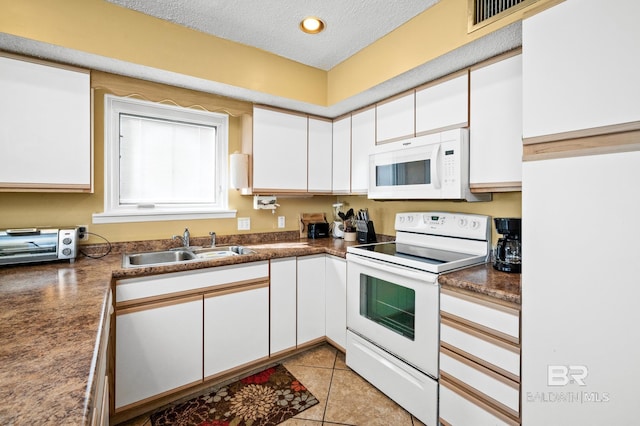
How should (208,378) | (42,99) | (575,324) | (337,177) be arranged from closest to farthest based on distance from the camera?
(575,324), (42,99), (208,378), (337,177)

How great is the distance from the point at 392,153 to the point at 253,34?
Result: 4.12 feet

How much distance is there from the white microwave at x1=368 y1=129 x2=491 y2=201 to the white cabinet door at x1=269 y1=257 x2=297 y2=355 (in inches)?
34.5

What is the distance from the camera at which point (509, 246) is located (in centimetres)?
168

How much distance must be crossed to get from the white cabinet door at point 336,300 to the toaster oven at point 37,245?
1.68 meters

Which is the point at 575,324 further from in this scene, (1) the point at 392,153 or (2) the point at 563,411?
(1) the point at 392,153

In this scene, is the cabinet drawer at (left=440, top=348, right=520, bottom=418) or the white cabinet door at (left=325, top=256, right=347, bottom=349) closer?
the cabinet drawer at (left=440, top=348, right=520, bottom=418)

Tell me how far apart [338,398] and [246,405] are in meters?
0.57

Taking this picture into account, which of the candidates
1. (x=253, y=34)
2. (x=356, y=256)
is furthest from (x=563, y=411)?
(x=253, y=34)

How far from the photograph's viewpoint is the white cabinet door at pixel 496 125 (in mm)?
1595

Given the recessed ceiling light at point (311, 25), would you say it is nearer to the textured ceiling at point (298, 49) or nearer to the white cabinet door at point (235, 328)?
the textured ceiling at point (298, 49)

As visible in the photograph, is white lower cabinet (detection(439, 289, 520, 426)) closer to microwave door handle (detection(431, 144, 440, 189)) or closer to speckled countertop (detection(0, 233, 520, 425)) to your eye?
speckled countertop (detection(0, 233, 520, 425))

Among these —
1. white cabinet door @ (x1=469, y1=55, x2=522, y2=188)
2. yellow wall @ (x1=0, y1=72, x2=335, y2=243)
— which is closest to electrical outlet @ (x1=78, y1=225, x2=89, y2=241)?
yellow wall @ (x1=0, y1=72, x2=335, y2=243)

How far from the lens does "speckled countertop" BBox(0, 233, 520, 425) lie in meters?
0.57

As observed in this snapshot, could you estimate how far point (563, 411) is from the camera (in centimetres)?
115
